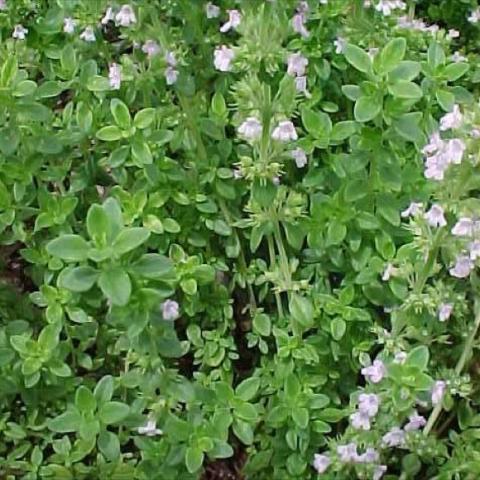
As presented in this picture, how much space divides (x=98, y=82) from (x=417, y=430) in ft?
3.43

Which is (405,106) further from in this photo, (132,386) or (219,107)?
(132,386)

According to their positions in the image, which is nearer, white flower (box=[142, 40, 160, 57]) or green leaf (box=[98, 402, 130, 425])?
green leaf (box=[98, 402, 130, 425])

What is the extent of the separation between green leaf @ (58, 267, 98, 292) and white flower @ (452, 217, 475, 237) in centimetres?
65

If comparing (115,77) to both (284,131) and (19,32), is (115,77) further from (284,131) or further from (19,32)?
(284,131)

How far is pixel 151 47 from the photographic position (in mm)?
2297

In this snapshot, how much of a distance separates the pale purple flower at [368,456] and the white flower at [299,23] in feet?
2.94

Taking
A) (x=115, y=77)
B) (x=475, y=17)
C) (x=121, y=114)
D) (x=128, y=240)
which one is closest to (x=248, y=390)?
(x=128, y=240)

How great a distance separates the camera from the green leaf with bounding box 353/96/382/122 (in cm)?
202

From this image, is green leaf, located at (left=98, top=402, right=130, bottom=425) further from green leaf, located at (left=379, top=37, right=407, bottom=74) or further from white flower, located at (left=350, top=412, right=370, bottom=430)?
green leaf, located at (left=379, top=37, right=407, bottom=74)

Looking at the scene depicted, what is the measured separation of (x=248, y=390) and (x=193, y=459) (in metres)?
0.20

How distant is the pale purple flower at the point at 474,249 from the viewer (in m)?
1.88

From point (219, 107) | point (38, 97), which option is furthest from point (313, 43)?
point (38, 97)

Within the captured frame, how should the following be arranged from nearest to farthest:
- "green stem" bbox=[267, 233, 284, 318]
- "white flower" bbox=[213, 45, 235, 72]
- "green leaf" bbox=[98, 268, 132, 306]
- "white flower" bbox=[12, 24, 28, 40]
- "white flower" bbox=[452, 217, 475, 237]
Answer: "green leaf" bbox=[98, 268, 132, 306]
"white flower" bbox=[452, 217, 475, 237]
"white flower" bbox=[213, 45, 235, 72]
"green stem" bbox=[267, 233, 284, 318]
"white flower" bbox=[12, 24, 28, 40]

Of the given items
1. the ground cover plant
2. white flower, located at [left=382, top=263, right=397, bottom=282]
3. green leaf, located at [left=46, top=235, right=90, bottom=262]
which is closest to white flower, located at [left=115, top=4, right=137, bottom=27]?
the ground cover plant
